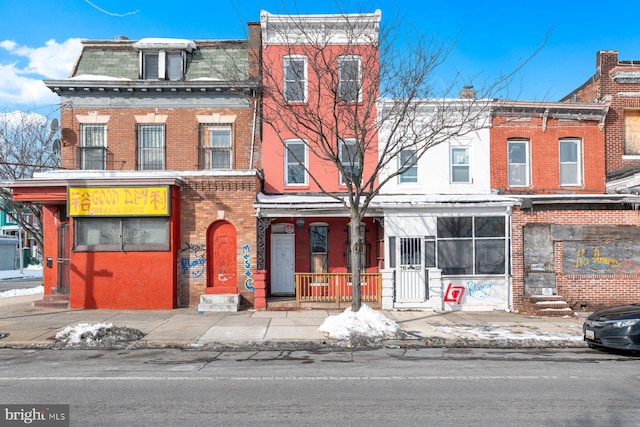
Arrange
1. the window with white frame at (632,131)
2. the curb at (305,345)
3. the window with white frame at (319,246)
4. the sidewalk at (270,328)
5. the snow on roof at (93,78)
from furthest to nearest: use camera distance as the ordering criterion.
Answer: the window with white frame at (632,131) → the window with white frame at (319,246) → the snow on roof at (93,78) → the sidewalk at (270,328) → the curb at (305,345)

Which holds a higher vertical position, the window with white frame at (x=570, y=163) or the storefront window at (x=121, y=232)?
the window with white frame at (x=570, y=163)

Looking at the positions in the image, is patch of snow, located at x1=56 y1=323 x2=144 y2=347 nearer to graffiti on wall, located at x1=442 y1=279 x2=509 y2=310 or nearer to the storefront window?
the storefront window

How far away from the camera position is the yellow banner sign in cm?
1550

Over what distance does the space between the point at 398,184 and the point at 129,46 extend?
1102 centimetres

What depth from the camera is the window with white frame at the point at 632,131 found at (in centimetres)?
1839

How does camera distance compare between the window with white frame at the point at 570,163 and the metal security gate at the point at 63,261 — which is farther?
the window with white frame at the point at 570,163

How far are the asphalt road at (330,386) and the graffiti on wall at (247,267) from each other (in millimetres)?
5409

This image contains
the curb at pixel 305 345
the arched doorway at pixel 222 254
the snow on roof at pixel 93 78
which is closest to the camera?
the curb at pixel 305 345

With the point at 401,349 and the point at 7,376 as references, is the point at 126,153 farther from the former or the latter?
the point at 401,349

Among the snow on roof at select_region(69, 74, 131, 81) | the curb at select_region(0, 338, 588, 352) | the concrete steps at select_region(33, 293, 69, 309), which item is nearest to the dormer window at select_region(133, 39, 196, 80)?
the snow on roof at select_region(69, 74, 131, 81)

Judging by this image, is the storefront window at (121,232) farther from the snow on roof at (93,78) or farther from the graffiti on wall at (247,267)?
the snow on roof at (93,78)

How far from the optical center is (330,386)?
7.50m

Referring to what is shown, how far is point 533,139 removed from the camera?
17.7 meters

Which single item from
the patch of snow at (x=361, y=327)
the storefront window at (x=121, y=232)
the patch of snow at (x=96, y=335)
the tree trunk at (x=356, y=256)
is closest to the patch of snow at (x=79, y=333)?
the patch of snow at (x=96, y=335)
